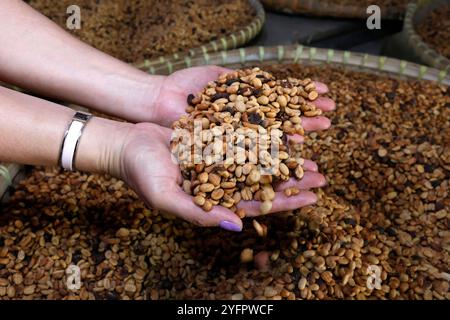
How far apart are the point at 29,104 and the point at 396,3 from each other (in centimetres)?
237

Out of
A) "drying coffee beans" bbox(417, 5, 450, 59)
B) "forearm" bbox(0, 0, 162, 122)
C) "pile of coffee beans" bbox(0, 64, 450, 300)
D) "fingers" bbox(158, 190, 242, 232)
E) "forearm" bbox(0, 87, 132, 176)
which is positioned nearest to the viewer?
"fingers" bbox(158, 190, 242, 232)

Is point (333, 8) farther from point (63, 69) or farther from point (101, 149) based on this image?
point (101, 149)

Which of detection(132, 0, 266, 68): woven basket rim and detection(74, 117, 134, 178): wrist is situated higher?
detection(74, 117, 134, 178): wrist

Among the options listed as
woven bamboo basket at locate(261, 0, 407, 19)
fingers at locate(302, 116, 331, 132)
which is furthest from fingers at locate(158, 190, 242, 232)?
woven bamboo basket at locate(261, 0, 407, 19)

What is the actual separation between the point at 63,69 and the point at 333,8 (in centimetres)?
194

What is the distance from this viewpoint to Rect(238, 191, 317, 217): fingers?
3.47 ft

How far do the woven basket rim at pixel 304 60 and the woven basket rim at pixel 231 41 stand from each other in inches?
2.4

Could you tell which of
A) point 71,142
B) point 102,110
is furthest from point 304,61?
point 71,142

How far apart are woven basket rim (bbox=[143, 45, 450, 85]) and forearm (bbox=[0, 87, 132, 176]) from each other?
2.58 feet

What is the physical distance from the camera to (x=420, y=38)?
2.21 metres

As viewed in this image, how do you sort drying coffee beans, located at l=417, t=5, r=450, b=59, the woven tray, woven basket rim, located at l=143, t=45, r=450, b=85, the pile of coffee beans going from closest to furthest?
the pile of coffee beans < woven basket rim, located at l=143, t=45, r=450, b=85 < the woven tray < drying coffee beans, located at l=417, t=5, r=450, b=59

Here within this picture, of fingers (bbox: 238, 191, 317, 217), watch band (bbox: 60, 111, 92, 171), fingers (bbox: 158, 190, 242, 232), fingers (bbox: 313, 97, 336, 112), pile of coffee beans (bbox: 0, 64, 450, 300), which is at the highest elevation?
watch band (bbox: 60, 111, 92, 171)

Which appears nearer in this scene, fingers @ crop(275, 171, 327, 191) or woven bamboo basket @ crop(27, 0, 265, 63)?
fingers @ crop(275, 171, 327, 191)

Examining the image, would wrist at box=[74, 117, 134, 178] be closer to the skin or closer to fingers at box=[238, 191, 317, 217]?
the skin
